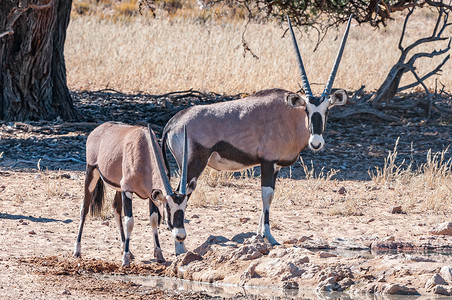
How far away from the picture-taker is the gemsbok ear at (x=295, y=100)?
757 centimetres

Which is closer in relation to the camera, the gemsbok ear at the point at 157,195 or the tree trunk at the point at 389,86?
the gemsbok ear at the point at 157,195

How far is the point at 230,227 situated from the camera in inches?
344

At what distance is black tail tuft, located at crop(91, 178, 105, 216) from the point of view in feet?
26.3

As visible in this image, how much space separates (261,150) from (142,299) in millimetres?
2466

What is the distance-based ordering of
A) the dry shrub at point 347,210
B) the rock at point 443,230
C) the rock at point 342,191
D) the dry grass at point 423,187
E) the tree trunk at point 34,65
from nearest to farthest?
the rock at point 443,230
the dry shrub at point 347,210
the dry grass at point 423,187
the rock at point 342,191
the tree trunk at point 34,65

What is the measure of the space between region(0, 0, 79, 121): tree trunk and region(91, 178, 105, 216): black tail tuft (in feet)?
21.0

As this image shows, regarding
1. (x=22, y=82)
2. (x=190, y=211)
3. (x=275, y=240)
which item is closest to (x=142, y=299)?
(x=275, y=240)

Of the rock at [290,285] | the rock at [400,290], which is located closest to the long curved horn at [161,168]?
the rock at [290,285]

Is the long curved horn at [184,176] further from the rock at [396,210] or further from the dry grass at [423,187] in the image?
the dry grass at [423,187]

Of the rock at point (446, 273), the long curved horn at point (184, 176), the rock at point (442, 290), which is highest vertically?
the long curved horn at point (184, 176)

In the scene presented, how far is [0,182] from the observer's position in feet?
34.6

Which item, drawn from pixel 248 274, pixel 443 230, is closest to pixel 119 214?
pixel 248 274

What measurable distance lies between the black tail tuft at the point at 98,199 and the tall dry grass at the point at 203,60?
9.13m

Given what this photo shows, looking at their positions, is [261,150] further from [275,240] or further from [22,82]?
[22,82]
